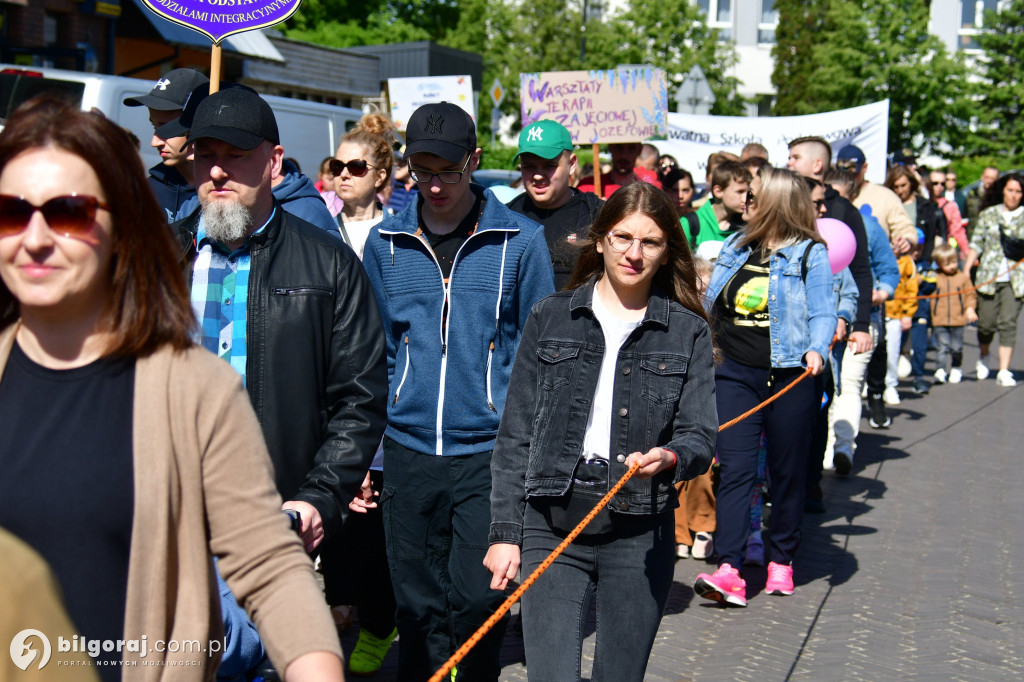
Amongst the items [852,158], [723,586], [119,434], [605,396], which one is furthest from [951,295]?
[119,434]

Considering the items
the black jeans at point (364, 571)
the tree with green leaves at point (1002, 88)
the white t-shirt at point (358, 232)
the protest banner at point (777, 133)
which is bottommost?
the black jeans at point (364, 571)

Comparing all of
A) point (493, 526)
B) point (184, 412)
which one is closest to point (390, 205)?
point (493, 526)

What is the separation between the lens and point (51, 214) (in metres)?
2.00

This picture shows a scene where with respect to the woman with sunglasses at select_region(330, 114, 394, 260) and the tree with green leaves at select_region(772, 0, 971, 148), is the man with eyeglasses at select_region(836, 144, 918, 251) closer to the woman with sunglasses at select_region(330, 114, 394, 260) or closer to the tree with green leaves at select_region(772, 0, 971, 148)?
the woman with sunglasses at select_region(330, 114, 394, 260)

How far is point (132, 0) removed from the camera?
19281mm

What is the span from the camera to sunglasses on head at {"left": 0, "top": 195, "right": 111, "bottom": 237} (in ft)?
6.57

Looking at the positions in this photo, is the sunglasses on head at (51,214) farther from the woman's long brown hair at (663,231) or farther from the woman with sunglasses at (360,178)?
the woman with sunglasses at (360,178)

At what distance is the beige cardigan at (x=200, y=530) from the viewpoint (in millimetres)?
2027

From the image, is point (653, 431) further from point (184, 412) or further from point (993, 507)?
point (993, 507)

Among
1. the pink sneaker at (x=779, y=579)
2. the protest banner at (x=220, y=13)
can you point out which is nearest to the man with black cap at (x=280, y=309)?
the protest banner at (x=220, y=13)

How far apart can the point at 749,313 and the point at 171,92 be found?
10.2 feet

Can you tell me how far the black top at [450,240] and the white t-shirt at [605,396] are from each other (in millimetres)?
898

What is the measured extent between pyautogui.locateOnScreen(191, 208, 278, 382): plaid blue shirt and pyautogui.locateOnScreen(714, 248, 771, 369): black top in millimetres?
3451

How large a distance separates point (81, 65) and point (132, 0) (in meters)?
2.61
